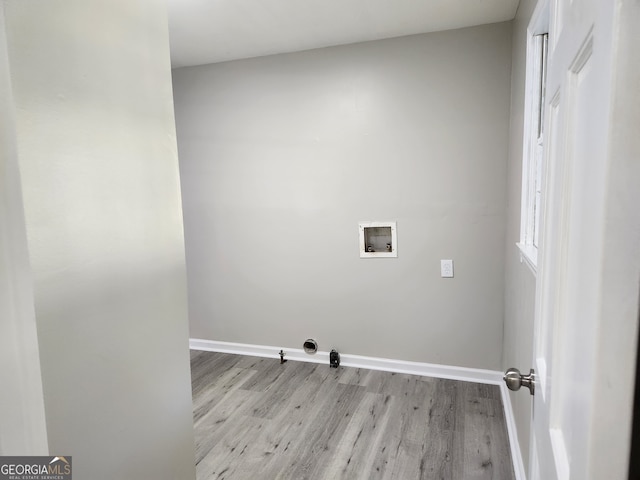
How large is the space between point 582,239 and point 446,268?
7.71ft

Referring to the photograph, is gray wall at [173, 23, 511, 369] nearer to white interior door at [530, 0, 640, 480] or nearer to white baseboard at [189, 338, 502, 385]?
white baseboard at [189, 338, 502, 385]

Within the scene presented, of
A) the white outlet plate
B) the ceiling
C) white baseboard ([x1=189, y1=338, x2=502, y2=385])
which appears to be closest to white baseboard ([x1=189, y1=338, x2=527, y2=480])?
white baseboard ([x1=189, y1=338, x2=502, y2=385])

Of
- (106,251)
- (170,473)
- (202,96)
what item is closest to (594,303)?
(106,251)

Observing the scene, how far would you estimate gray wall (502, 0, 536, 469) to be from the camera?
1.59m

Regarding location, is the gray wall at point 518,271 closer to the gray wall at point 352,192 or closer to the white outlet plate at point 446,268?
the gray wall at point 352,192

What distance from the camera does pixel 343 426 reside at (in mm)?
2227

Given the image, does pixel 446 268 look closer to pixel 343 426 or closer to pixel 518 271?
pixel 518 271

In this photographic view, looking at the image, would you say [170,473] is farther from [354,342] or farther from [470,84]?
[470,84]

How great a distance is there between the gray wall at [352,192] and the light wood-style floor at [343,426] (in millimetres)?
329

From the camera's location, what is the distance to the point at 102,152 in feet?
2.81

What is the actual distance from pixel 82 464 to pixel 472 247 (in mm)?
2454

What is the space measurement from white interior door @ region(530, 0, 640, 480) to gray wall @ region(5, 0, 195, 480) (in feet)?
2.83

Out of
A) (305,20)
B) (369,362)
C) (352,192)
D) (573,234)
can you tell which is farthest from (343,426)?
(305,20)

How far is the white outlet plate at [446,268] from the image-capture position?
8.89 feet
